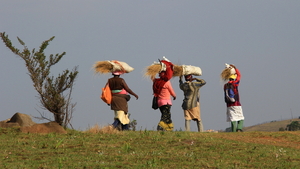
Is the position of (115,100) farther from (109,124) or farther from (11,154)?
(11,154)

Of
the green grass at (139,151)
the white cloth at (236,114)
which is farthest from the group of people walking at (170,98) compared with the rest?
the green grass at (139,151)

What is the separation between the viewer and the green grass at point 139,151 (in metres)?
9.55

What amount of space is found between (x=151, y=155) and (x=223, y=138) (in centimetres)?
349

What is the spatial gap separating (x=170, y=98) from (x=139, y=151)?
5.08m

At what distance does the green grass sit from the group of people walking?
61.4 inches

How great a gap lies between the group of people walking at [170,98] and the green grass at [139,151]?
5.12 ft

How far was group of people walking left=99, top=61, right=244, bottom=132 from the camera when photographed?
50.2 feet

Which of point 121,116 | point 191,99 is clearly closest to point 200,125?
point 191,99

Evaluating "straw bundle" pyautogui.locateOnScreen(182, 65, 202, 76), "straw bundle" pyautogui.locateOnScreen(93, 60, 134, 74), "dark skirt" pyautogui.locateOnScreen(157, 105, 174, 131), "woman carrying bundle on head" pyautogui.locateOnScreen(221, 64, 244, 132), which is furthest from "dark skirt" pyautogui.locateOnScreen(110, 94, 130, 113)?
"woman carrying bundle on head" pyautogui.locateOnScreen(221, 64, 244, 132)

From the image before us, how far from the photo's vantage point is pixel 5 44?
55.8 feet

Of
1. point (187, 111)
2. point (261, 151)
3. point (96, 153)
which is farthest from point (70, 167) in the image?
point (187, 111)

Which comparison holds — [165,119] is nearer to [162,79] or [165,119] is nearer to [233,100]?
[162,79]

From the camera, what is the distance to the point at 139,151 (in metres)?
10.9

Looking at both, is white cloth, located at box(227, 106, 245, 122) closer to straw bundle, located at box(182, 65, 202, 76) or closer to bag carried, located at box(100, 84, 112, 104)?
straw bundle, located at box(182, 65, 202, 76)
